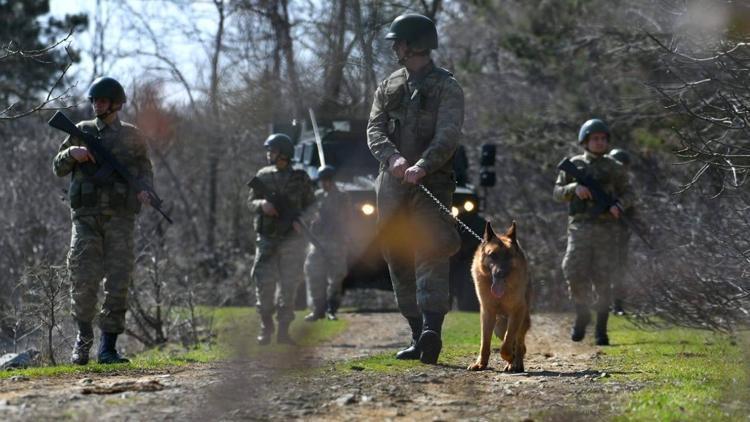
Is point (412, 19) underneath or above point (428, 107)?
above

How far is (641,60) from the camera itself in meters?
21.4

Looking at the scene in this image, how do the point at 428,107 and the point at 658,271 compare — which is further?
the point at 658,271

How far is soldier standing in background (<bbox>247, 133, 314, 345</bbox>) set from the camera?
45.8 ft

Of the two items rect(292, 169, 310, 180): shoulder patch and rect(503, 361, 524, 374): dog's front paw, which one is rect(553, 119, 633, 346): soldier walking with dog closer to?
rect(292, 169, 310, 180): shoulder patch

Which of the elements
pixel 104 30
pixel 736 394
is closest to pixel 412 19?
pixel 736 394

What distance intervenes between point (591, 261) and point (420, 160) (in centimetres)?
429

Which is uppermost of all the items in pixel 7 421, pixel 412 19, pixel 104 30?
pixel 104 30

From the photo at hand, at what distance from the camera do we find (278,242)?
14.0m

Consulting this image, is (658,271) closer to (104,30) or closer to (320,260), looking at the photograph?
(320,260)

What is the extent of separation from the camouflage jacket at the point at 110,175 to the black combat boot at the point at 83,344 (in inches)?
34.8

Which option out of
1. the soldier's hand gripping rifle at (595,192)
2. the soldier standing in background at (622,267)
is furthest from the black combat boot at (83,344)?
the soldier standing in background at (622,267)

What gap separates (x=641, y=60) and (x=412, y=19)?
41.8 ft

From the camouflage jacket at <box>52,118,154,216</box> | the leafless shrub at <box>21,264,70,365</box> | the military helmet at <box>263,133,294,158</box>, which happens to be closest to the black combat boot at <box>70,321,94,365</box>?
the leafless shrub at <box>21,264,70,365</box>

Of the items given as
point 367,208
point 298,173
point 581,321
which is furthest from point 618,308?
point 298,173
